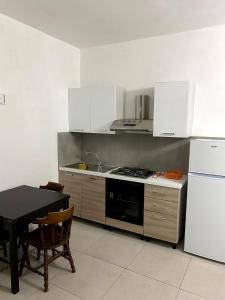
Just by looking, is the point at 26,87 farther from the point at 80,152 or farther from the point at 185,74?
the point at 185,74

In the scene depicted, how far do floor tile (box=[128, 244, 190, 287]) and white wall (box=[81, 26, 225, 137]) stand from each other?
1.58 m

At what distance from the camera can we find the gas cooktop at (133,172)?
311cm

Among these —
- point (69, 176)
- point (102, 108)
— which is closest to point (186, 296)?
point (69, 176)

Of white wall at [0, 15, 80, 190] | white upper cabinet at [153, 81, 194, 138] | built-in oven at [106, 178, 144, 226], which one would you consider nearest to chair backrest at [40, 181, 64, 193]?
white wall at [0, 15, 80, 190]

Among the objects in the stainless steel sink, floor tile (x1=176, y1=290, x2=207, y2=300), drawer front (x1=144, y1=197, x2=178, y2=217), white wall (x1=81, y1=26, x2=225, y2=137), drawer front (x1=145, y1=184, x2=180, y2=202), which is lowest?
floor tile (x1=176, y1=290, x2=207, y2=300)

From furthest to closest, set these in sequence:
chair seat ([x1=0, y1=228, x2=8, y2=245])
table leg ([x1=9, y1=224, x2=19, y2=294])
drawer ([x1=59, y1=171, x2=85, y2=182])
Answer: drawer ([x1=59, y1=171, x2=85, y2=182])
chair seat ([x1=0, y1=228, x2=8, y2=245])
table leg ([x1=9, y1=224, x2=19, y2=294])

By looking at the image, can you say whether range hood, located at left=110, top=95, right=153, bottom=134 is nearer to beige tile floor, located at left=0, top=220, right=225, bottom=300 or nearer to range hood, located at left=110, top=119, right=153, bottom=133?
range hood, located at left=110, top=119, right=153, bottom=133

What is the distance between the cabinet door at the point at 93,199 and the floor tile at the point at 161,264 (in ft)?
2.69

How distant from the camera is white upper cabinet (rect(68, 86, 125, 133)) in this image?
331cm

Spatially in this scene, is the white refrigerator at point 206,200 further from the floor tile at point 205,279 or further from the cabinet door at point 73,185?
the cabinet door at point 73,185

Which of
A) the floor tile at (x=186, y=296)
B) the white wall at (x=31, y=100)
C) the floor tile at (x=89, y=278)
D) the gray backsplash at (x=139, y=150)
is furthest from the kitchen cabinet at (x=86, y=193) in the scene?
the floor tile at (x=186, y=296)

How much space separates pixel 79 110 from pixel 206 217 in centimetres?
233

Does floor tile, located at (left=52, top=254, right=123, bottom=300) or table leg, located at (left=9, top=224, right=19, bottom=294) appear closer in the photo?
table leg, located at (left=9, top=224, right=19, bottom=294)

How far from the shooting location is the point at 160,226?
2.91 meters
